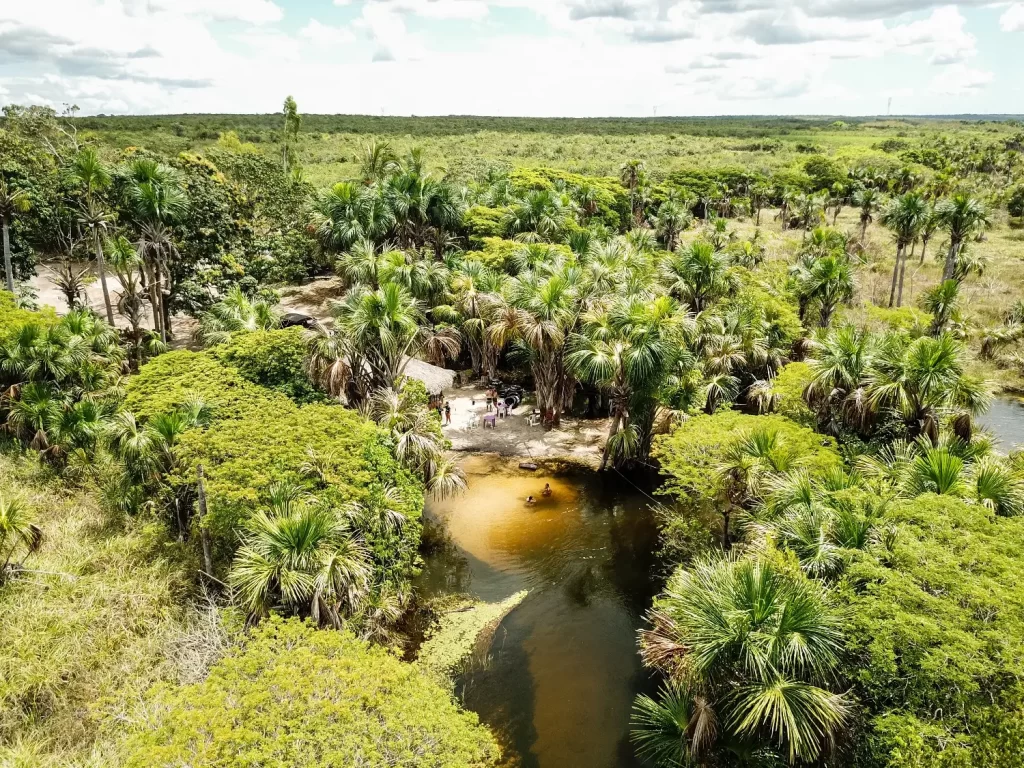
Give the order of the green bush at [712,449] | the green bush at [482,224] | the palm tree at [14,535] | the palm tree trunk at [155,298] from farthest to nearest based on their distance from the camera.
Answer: the green bush at [482,224] < the palm tree trunk at [155,298] < the green bush at [712,449] < the palm tree at [14,535]

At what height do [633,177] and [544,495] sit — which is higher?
[633,177]

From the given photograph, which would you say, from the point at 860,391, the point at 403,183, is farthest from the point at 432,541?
the point at 403,183

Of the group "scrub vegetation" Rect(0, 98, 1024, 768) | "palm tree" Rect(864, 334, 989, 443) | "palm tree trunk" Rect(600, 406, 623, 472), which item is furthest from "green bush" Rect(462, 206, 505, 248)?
"palm tree" Rect(864, 334, 989, 443)

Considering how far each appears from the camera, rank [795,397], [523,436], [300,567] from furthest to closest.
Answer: [523,436], [795,397], [300,567]

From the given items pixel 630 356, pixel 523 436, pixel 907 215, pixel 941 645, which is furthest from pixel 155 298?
pixel 907 215

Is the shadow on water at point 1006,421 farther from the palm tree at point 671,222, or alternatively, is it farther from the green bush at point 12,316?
the green bush at point 12,316

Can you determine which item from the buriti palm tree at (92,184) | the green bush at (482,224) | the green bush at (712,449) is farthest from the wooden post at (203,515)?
the green bush at (482,224)

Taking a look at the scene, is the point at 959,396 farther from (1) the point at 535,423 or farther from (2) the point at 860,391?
(1) the point at 535,423

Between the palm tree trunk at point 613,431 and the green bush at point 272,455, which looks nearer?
the green bush at point 272,455

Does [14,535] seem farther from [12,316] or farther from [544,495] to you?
[544,495]
